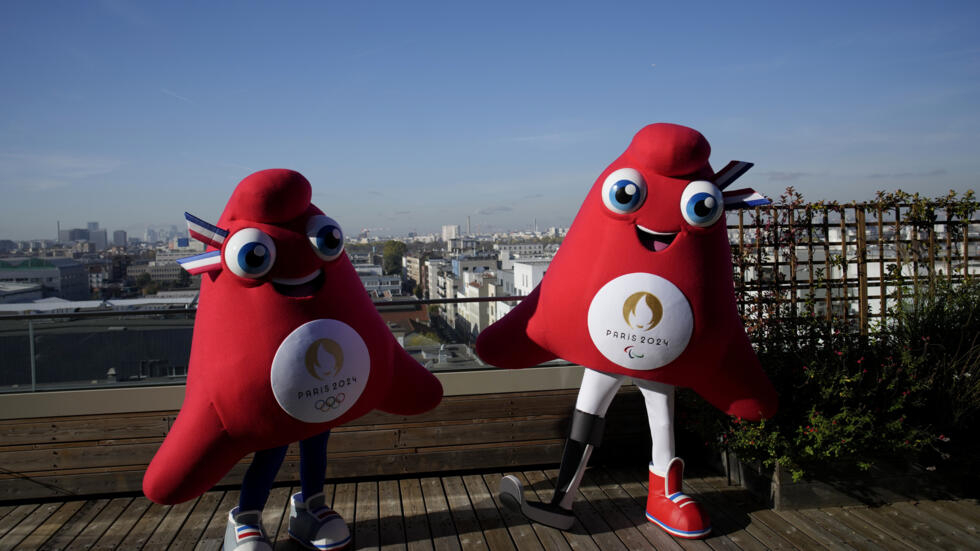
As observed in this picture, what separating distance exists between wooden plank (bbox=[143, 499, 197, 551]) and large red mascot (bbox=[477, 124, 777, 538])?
2.02 metres

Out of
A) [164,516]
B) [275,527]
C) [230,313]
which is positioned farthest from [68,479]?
[230,313]

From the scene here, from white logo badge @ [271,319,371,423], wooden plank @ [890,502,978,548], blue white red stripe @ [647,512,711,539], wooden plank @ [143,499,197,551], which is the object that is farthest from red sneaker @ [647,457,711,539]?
wooden plank @ [143,499,197,551]

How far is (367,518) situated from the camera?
3.52 meters

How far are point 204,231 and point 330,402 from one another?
865 mm

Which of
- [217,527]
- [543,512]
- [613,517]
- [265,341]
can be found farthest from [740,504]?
[217,527]

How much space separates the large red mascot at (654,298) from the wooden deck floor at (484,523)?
0.24 m

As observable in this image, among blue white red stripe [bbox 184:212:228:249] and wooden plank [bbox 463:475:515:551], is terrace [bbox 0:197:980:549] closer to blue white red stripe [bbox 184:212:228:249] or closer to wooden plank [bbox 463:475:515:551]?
wooden plank [bbox 463:475:515:551]

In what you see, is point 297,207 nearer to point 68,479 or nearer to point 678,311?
point 678,311

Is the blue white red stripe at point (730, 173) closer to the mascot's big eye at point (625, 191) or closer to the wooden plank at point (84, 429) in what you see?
the mascot's big eye at point (625, 191)

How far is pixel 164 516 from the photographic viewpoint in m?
3.56

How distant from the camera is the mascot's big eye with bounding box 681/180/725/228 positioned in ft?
9.33

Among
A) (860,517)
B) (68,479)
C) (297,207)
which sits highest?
(297,207)

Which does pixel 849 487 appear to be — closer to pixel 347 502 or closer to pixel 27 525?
pixel 347 502

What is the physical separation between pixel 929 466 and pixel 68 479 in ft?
16.6
